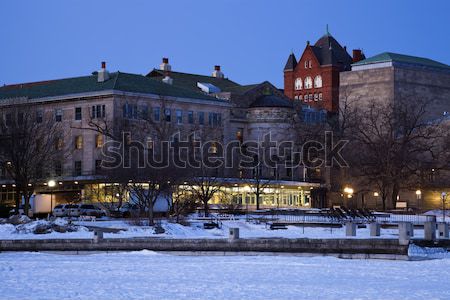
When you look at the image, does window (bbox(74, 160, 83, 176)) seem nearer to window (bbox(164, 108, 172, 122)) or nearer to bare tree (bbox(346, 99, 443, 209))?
window (bbox(164, 108, 172, 122))

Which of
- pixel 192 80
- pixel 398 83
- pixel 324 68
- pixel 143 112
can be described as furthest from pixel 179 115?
pixel 324 68

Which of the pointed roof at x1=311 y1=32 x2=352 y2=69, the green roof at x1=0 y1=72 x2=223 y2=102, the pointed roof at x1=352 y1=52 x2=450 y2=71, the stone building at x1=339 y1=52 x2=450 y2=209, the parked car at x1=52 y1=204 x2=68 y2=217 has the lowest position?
the parked car at x1=52 y1=204 x2=68 y2=217

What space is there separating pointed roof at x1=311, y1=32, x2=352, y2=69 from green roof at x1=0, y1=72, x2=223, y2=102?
73269mm

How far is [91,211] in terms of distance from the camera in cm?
8500

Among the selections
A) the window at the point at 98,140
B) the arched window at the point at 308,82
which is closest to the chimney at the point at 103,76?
the window at the point at 98,140

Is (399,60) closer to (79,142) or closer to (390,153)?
(390,153)

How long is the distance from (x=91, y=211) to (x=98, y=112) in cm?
2852

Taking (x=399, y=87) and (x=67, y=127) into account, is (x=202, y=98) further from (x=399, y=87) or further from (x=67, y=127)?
(x=399, y=87)

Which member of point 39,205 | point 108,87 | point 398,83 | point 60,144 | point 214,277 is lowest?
point 214,277

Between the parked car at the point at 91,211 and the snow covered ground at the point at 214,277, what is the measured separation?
1074 inches

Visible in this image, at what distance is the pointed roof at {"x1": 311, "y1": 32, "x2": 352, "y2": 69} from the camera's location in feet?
635

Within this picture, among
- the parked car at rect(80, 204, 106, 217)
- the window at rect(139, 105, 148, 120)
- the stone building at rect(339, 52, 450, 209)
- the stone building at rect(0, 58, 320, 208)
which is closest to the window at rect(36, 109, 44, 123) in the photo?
the stone building at rect(0, 58, 320, 208)

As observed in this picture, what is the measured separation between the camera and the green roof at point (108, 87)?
373 feet

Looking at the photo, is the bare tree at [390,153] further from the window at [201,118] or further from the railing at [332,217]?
the window at [201,118]
